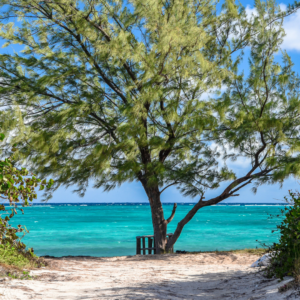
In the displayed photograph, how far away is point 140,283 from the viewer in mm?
4238

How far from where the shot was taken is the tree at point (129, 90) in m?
6.62

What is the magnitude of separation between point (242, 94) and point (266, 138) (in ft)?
3.79

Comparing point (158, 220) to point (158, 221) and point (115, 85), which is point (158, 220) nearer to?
point (158, 221)

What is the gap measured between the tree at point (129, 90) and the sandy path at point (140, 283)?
78.8 inches

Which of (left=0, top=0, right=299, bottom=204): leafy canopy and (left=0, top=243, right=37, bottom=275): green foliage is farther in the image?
(left=0, top=0, right=299, bottom=204): leafy canopy

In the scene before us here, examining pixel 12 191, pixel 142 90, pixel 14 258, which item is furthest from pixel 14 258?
pixel 142 90

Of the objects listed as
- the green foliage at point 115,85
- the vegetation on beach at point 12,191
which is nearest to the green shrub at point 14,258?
the vegetation on beach at point 12,191

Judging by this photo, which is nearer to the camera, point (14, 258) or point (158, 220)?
point (14, 258)

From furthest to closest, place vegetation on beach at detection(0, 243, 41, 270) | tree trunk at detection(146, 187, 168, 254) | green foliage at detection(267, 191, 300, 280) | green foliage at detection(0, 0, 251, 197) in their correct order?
1. tree trunk at detection(146, 187, 168, 254)
2. green foliage at detection(0, 0, 251, 197)
3. vegetation on beach at detection(0, 243, 41, 270)
4. green foliage at detection(267, 191, 300, 280)

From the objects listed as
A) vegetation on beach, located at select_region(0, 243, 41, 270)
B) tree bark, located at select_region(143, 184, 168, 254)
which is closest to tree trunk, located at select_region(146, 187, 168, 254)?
tree bark, located at select_region(143, 184, 168, 254)

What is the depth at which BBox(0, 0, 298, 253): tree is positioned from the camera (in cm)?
662

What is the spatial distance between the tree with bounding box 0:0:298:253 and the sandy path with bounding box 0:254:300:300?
2.00 metres

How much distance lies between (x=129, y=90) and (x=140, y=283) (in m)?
3.99

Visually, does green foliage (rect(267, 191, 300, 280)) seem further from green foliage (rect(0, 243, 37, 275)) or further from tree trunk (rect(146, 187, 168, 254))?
tree trunk (rect(146, 187, 168, 254))
